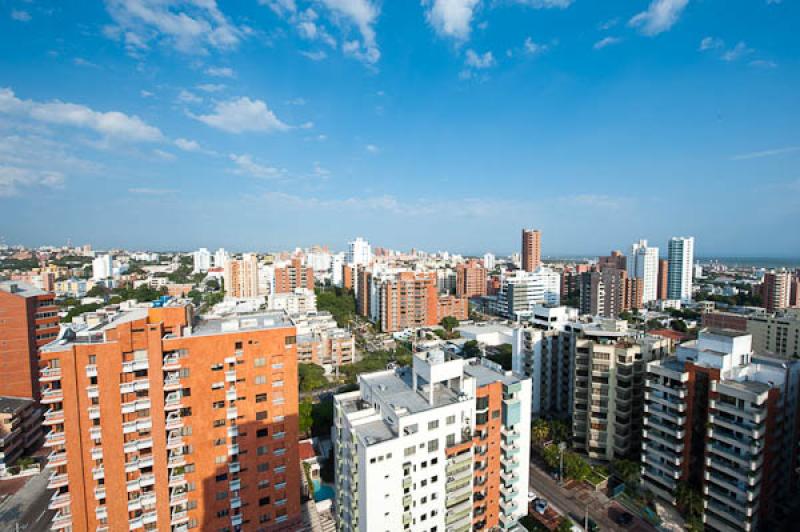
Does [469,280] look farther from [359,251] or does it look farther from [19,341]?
[19,341]

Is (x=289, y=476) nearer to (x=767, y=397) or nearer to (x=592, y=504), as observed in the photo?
(x=592, y=504)

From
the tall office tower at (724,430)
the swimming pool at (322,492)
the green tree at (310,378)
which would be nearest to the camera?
the tall office tower at (724,430)

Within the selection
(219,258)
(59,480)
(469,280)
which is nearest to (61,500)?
(59,480)

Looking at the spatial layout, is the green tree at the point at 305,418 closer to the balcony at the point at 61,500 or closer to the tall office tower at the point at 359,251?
the balcony at the point at 61,500

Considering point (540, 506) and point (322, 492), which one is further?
point (322, 492)

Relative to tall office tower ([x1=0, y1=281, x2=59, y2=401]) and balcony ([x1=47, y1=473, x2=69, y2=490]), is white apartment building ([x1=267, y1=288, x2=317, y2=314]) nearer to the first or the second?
tall office tower ([x1=0, y1=281, x2=59, y2=401])

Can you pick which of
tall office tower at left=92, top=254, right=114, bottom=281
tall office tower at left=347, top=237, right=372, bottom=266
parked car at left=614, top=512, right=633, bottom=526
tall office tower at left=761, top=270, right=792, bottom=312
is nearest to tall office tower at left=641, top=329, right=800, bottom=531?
parked car at left=614, top=512, right=633, bottom=526

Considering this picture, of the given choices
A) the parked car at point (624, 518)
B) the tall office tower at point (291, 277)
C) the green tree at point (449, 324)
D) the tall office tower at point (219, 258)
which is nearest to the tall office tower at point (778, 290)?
the green tree at point (449, 324)
